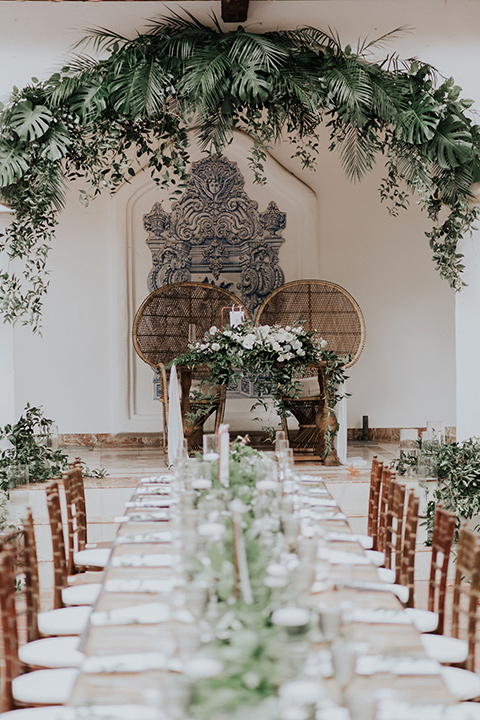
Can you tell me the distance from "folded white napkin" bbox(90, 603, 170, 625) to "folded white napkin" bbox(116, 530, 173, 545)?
719mm

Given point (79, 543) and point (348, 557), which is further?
point (79, 543)

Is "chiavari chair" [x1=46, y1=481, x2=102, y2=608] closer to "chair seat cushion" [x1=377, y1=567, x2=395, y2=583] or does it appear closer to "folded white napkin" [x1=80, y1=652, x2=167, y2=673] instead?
"chair seat cushion" [x1=377, y1=567, x2=395, y2=583]

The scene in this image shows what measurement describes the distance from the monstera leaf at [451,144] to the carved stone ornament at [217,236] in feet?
10.6

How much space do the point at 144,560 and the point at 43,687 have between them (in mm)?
539

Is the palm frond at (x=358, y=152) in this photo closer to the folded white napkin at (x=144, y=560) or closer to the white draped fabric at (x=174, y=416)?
the white draped fabric at (x=174, y=416)

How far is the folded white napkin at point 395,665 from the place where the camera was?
5.84ft

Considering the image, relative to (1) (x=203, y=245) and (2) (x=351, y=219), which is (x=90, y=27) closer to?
(1) (x=203, y=245)

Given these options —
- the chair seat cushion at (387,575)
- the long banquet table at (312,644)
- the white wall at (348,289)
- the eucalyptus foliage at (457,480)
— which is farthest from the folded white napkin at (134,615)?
the white wall at (348,289)

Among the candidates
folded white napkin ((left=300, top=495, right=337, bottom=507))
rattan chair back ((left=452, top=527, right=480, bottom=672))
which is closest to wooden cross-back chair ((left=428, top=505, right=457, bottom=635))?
rattan chair back ((left=452, top=527, right=480, bottom=672))

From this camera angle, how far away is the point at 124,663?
1.98m

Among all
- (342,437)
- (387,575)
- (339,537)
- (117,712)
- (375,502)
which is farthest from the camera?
(342,437)

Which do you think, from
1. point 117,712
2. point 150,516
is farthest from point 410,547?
point 117,712

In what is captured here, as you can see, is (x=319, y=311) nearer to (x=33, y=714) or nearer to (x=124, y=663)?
(x=33, y=714)

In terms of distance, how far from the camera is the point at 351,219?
8797 millimetres
